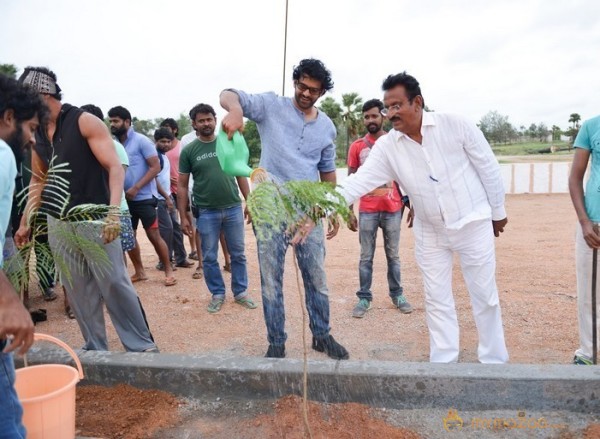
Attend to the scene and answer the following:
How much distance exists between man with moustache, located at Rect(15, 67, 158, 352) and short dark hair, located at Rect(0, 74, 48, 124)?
1290 millimetres

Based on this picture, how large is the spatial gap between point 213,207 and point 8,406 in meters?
3.36

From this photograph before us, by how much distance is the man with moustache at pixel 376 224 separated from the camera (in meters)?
4.60

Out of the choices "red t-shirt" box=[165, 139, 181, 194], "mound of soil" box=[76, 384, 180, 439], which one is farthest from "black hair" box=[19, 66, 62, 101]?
"red t-shirt" box=[165, 139, 181, 194]

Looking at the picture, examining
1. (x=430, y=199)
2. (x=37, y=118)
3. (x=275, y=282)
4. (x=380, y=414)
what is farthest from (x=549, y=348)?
(x=37, y=118)

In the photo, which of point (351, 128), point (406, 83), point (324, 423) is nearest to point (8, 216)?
point (324, 423)

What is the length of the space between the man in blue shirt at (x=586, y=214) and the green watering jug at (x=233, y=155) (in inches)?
85.5

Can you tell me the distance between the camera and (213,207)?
4996 millimetres

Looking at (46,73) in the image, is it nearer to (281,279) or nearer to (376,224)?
(281,279)

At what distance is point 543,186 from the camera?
62.6 feet

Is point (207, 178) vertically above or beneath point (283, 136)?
beneath

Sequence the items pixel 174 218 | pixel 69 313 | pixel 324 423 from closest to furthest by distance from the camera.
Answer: pixel 324 423
pixel 69 313
pixel 174 218

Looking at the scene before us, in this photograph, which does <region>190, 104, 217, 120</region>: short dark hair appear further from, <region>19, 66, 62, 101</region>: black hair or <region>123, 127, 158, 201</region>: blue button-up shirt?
<region>19, 66, 62, 101</region>: black hair

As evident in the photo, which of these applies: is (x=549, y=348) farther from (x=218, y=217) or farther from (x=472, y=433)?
(x=218, y=217)

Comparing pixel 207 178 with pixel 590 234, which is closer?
pixel 590 234
